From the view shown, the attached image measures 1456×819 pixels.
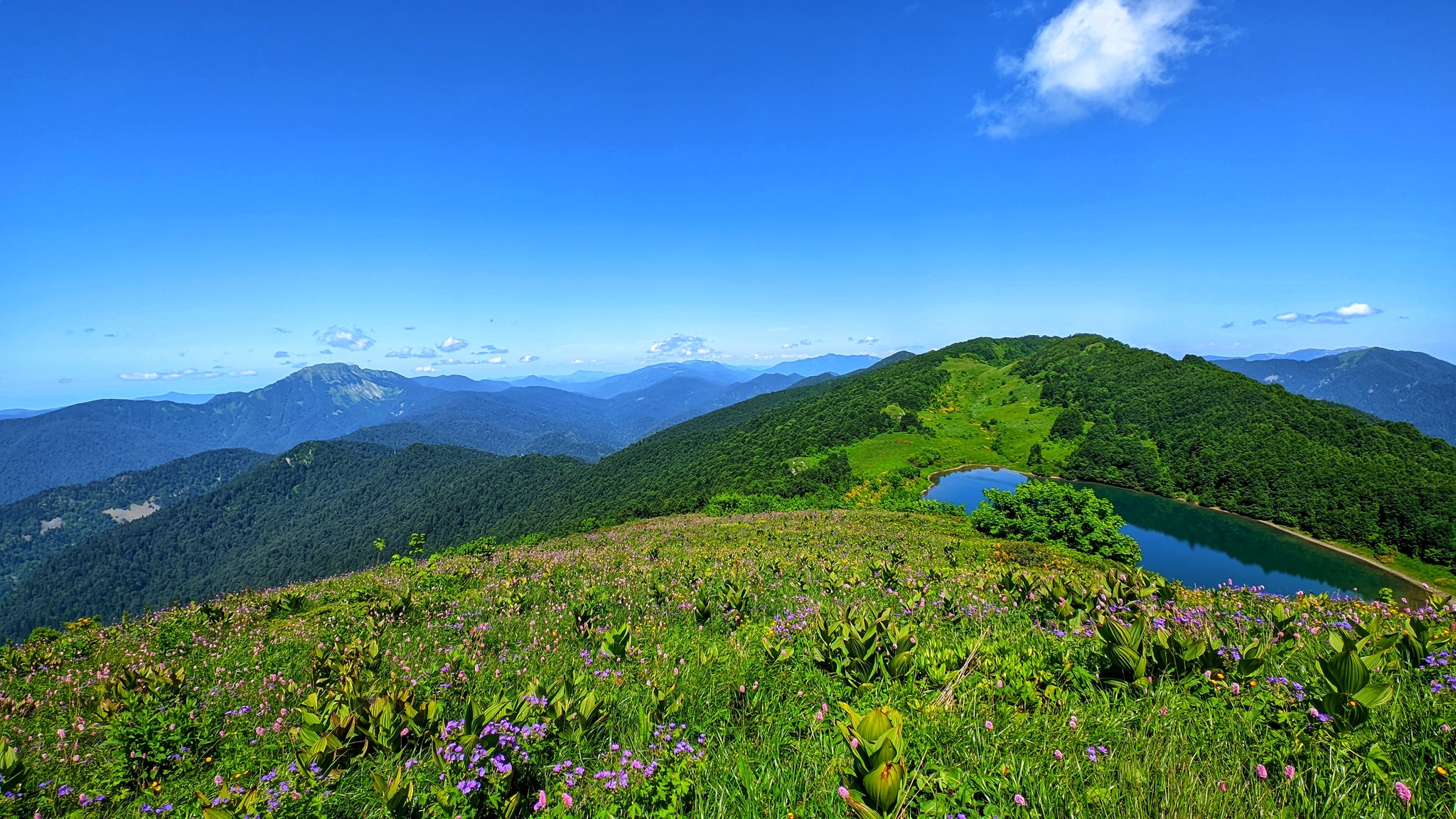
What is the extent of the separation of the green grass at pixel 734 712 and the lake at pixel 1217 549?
152 ft

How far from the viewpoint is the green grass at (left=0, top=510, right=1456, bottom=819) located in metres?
2.83

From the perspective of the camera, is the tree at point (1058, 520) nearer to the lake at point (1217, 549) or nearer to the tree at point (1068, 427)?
the lake at point (1217, 549)

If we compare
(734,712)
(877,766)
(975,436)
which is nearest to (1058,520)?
(734,712)

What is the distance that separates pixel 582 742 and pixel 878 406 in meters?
120

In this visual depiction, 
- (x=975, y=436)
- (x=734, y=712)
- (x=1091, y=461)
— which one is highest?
(x=734, y=712)

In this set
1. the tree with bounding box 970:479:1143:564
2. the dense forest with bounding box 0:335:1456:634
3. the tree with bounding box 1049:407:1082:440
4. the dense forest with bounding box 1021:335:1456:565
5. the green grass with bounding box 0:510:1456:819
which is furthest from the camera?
the tree with bounding box 1049:407:1082:440

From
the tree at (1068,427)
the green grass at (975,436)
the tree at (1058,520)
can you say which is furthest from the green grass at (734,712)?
the tree at (1068,427)

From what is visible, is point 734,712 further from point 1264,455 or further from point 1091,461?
point 1264,455

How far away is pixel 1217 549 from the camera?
59.8m

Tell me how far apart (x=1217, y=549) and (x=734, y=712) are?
8070 cm

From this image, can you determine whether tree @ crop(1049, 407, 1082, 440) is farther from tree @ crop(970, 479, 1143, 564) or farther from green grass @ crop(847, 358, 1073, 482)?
tree @ crop(970, 479, 1143, 564)

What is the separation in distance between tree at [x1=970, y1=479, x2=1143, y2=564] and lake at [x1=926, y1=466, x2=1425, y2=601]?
17767 millimetres

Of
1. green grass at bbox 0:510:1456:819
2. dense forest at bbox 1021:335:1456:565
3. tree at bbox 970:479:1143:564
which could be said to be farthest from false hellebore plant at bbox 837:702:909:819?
dense forest at bbox 1021:335:1456:565

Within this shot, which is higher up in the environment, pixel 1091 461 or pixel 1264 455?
pixel 1264 455
